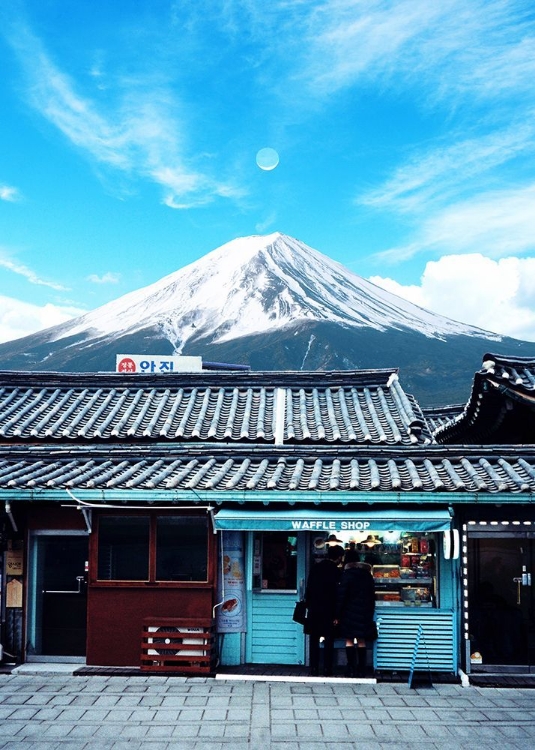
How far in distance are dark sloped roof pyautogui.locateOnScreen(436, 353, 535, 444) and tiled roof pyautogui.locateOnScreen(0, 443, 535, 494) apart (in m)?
1.36

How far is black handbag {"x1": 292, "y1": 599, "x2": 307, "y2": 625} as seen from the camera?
9586 mm

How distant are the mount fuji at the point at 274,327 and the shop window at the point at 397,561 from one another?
82753 mm

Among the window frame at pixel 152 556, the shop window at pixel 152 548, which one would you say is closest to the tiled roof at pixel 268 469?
the window frame at pixel 152 556

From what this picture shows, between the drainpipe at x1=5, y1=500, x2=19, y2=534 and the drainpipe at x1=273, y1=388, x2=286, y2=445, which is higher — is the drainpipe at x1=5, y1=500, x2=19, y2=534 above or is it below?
below

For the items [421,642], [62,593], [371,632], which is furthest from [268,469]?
[62,593]

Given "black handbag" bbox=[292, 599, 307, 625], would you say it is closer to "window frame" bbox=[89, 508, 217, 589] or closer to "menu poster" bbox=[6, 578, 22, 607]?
"window frame" bbox=[89, 508, 217, 589]

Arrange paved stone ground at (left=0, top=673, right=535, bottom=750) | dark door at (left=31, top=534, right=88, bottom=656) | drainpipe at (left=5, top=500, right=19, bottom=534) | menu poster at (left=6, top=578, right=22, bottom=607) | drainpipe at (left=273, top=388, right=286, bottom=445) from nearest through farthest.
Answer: paved stone ground at (left=0, top=673, right=535, bottom=750) → drainpipe at (left=5, top=500, right=19, bottom=534) → menu poster at (left=6, top=578, right=22, bottom=607) → dark door at (left=31, top=534, right=88, bottom=656) → drainpipe at (left=273, top=388, right=286, bottom=445)

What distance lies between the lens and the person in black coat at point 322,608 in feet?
31.3

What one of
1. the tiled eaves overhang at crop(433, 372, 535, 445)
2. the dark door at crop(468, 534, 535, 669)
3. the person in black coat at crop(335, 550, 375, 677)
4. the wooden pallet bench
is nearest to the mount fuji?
the tiled eaves overhang at crop(433, 372, 535, 445)

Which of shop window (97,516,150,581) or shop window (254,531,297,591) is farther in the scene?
shop window (254,531,297,591)

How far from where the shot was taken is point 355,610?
9523 millimetres

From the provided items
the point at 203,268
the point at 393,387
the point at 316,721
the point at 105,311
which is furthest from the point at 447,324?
the point at 316,721

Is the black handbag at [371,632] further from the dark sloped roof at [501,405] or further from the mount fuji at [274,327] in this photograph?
the mount fuji at [274,327]

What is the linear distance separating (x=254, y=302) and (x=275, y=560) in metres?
131
